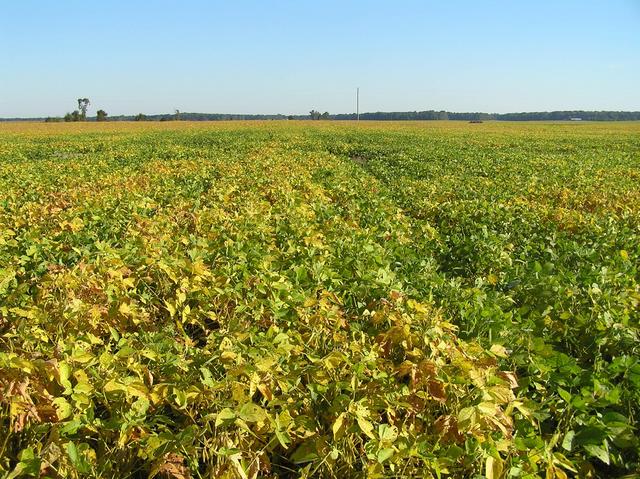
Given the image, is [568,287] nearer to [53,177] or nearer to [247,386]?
[247,386]

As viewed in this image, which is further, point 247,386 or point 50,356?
point 50,356

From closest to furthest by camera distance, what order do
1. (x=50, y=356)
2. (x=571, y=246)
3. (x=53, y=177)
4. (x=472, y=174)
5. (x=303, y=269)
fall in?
(x=50, y=356)
(x=303, y=269)
(x=571, y=246)
(x=53, y=177)
(x=472, y=174)

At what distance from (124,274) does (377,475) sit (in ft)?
8.21

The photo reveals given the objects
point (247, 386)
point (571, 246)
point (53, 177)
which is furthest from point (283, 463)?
point (53, 177)

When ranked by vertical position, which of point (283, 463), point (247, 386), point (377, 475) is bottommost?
point (283, 463)

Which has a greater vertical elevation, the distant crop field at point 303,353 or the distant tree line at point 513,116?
the distant tree line at point 513,116

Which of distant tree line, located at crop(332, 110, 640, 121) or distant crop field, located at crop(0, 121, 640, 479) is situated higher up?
distant tree line, located at crop(332, 110, 640, 121)

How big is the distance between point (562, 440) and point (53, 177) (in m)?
11.5

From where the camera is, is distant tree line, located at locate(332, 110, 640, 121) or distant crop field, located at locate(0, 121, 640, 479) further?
distant tree line, located at locate(332, 110, 640, 121)

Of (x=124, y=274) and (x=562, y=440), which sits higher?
(x=124, y=274)

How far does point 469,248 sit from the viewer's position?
17.1 feet

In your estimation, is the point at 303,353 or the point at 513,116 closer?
the point at 303,353

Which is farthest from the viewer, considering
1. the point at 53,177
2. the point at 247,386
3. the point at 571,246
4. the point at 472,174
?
the point at 472,174

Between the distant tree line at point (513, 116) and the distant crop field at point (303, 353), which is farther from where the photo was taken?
the distant tree line at point (513, 116)
